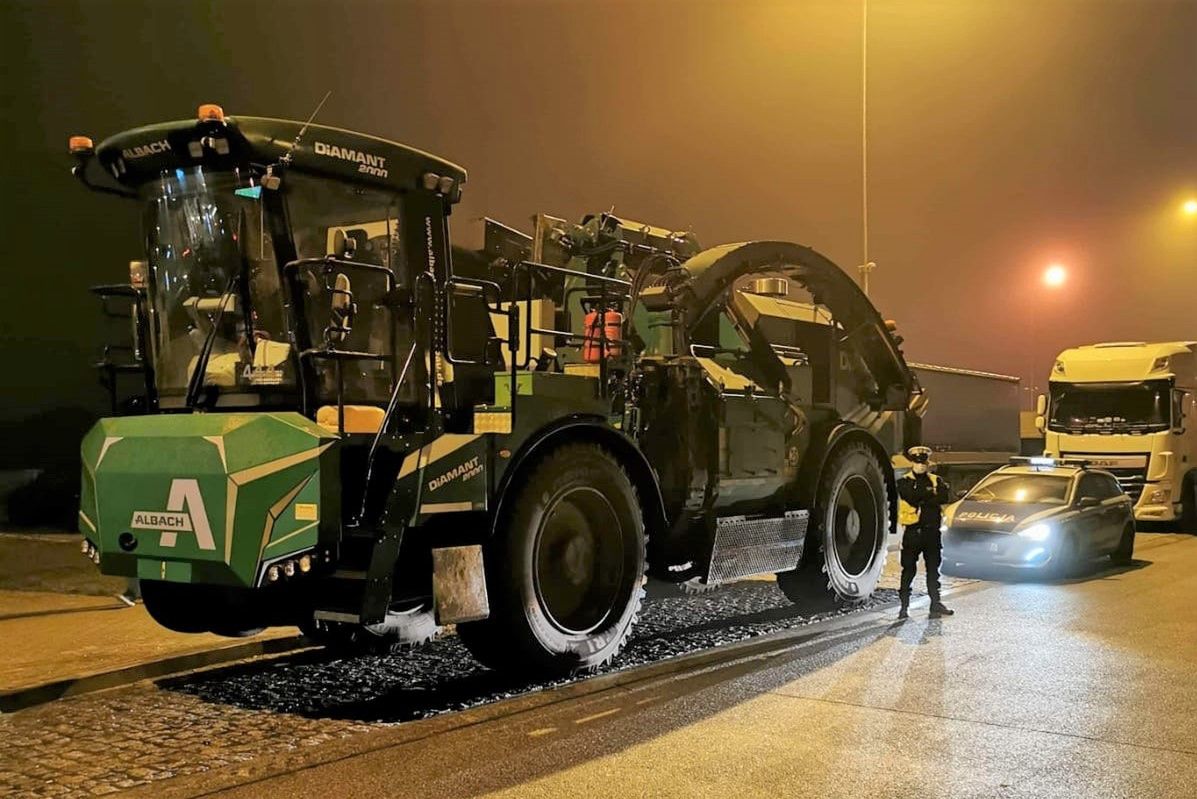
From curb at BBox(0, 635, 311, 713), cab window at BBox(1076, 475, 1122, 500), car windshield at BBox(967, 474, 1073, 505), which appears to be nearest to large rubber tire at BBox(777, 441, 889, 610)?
car windshield at BBox(967, 474, 1073, 505)

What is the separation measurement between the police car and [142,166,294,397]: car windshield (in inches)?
375

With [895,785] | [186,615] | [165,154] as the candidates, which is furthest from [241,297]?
[895,785]

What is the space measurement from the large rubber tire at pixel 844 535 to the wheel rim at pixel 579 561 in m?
2.82

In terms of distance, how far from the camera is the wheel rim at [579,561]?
22.9ft

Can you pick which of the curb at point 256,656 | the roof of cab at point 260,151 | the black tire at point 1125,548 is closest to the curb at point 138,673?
the curb at point 256,656

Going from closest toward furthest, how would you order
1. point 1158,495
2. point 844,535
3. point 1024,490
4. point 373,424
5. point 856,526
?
point 373,424 → point 844,535 → point 856,526 → point 1024,490 → point 1158,495

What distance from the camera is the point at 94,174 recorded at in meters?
6.58

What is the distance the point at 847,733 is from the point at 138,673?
489 cm

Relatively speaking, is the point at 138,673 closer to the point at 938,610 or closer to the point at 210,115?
the point at 210,115

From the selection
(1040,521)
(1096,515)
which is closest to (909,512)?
(1040,521)

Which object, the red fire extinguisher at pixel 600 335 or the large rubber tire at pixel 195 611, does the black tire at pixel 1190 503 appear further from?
the large rubber tire at pixel 195 611

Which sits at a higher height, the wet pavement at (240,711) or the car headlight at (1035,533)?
the car headlight at (1035,533)

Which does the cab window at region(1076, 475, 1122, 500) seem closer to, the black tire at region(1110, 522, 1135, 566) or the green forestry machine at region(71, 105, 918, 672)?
the black tire at region(1110, 522, 1135, 566)

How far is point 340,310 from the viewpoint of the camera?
5684 millimetres
